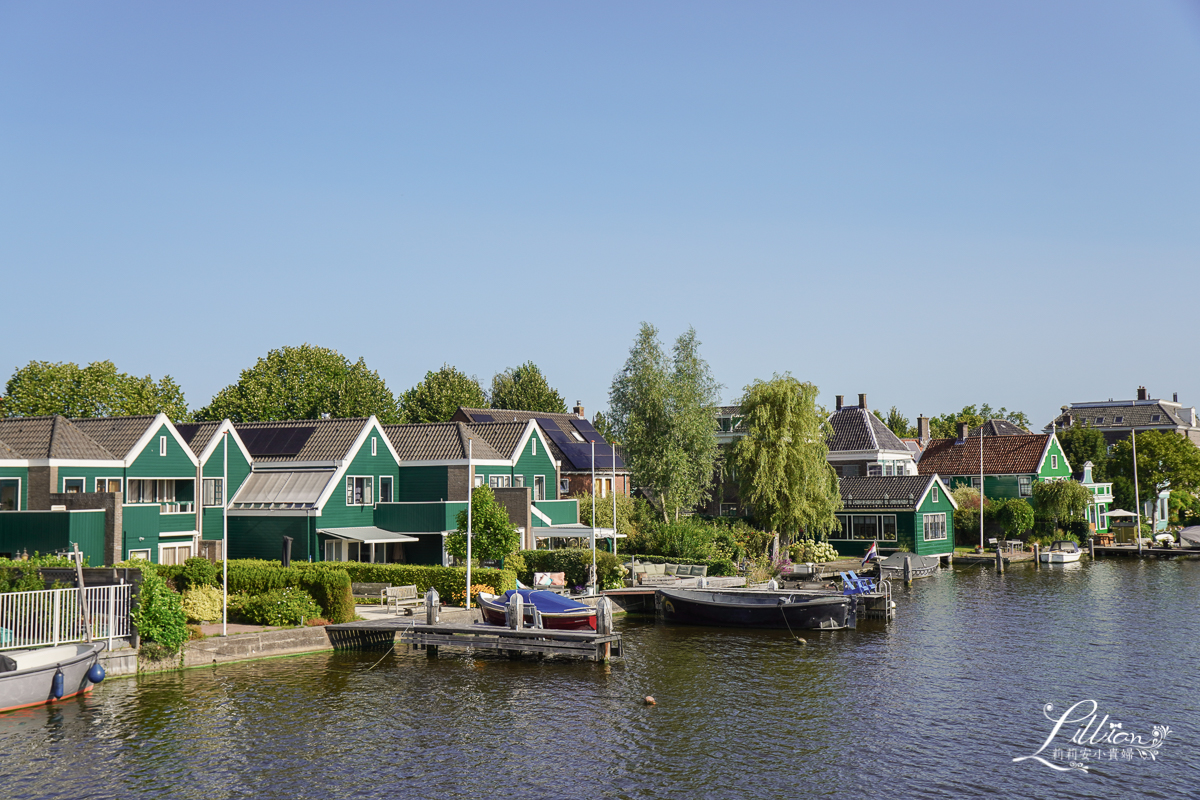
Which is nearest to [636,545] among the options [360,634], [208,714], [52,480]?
[360,634]

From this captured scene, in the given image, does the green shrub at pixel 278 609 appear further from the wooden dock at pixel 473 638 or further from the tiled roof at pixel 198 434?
the tiled roof at pixel 198 434

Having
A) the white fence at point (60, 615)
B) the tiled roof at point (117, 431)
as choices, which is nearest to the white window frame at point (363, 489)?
the tiled roof at point (117, 431)

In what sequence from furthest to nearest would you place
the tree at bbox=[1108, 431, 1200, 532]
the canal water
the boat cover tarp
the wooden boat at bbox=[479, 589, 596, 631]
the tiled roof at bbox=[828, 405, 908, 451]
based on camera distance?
1. the tree at bbox=[1108, 431, 1200, 532]
2. the tiled roof at bbox=[828, 405, 908, 451]
3. the boat cover tarp
4. the wooden boat at bbox=[479, 589, 596, 631]
5. the canal water

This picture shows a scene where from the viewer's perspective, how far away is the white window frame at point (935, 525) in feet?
242

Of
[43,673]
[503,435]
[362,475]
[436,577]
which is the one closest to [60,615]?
[43,673]

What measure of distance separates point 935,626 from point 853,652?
776 cm

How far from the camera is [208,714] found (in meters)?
28.3

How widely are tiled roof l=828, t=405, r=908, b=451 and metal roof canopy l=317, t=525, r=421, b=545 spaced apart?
43.2m

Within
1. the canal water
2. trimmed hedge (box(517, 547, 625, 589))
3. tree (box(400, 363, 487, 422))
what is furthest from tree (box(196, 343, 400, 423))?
the canal water

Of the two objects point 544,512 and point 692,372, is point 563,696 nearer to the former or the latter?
point 544,512

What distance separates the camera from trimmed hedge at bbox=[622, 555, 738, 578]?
5725cm

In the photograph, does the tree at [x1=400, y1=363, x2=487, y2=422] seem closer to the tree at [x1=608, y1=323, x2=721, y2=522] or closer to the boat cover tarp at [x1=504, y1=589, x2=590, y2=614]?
the tree at [x1=608, y1=323, x2=721, y2=522]

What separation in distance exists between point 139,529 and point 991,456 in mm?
69414

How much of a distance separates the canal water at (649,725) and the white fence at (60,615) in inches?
89.8
